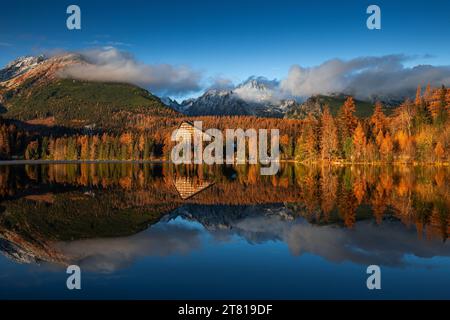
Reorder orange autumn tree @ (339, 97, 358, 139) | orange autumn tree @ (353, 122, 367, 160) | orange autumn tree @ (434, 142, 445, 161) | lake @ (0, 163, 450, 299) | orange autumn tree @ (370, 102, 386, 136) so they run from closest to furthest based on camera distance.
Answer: lake @ (0, 163, 450, 299)
orange autumn tree @ (434, 142, 445, 161)
orange autumn tree @ (353, 122, 367, 160)
orange autumn tree @ (339, 97, 358, 139)
orange autumn tree @ (370, 102, 386, 136)

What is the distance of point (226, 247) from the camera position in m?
23.0

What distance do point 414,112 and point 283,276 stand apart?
5237 inches

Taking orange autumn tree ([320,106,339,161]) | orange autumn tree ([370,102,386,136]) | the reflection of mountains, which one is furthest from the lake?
orange autumn tree ([370,102,386,136])

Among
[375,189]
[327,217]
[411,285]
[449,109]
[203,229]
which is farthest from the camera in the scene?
[449,109]

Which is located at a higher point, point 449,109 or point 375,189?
point 449,109

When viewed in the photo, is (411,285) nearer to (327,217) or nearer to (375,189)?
(327,217)

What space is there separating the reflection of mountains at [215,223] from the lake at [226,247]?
3.4 inches

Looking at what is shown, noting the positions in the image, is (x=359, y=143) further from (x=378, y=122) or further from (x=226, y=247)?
(x=226, y=247)

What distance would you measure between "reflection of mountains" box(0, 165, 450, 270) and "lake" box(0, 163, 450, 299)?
87 millimetres

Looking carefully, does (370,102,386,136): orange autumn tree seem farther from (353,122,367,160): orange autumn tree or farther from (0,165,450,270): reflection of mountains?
(0,165,450,270): reflection of mountains

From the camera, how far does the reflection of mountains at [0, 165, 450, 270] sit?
2155 centimetres

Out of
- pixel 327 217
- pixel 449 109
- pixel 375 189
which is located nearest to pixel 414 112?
pixel 449 109

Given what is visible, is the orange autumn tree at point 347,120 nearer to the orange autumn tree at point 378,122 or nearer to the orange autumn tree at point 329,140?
the orange autumn tree at point 329,140

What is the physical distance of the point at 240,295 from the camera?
14.9 meters
